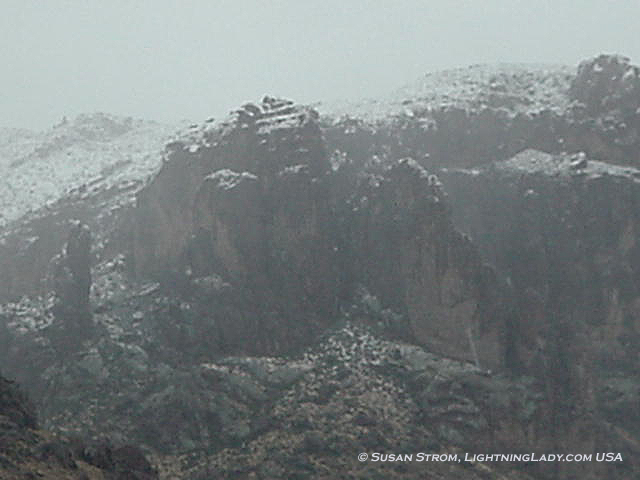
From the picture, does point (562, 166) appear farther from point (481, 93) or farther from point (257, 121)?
point (257, 121)

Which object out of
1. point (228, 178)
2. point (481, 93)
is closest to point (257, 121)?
point (228, 178)

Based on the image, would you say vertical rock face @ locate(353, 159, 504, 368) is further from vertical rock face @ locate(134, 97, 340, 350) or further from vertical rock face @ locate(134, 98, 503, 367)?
vertical rock face @ locate(134, 97, 340, 350)

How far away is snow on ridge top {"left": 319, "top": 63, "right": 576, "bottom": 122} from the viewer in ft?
320

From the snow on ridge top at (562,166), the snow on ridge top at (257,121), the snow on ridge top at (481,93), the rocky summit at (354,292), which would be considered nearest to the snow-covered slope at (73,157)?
the rocky summit at (354,292)

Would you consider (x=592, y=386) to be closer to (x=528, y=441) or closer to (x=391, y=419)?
(x=528, y=441)

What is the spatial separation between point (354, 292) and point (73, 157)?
168ft

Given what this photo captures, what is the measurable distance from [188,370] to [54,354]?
10.7 m

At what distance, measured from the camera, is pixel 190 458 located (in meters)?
63.5

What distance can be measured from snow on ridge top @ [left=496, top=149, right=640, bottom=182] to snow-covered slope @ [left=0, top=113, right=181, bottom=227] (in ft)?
118

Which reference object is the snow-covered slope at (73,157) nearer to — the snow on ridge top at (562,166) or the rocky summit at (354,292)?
the rocky summit at (354,292)

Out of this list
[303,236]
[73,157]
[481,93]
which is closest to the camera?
[303,236]

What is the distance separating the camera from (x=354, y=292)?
80.7 meters

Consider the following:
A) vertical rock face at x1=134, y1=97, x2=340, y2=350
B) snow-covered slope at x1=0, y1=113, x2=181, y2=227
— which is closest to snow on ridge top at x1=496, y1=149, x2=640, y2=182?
vertical rock face at x1=134, y1=97, x2=340, y2=350

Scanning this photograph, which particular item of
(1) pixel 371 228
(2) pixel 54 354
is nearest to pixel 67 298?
(2) pixel 54 354
